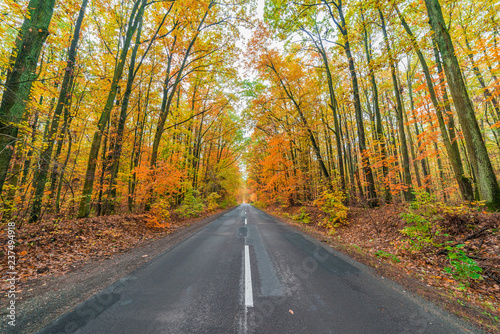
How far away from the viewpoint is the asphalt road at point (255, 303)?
2502 millimetres

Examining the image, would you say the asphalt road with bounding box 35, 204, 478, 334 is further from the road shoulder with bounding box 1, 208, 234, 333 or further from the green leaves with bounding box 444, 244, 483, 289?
the green leaves with bounding box 444, 244, 483, 289

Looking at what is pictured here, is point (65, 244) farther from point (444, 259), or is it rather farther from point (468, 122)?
point (468, 122)

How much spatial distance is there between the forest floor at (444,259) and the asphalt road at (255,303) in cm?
50

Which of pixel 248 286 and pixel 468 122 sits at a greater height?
pixel 468 122

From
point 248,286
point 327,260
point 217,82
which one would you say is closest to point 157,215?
point 248,286

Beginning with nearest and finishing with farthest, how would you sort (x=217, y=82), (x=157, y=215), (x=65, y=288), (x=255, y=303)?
(x=255, y=303), (x=65, y=288), (x=157, y=215), (x=217, y=82)

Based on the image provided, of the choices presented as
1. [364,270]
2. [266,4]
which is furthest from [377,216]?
[266,4]

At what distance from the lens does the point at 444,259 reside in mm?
4680

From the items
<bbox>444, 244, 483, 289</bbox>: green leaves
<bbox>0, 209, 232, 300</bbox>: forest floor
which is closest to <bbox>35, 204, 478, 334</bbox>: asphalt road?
<bbox>444, 244, 483, 289</bbox>: green leaves

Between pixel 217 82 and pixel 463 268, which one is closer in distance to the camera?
pixel 463 268

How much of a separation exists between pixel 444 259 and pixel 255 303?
5278 millimetres

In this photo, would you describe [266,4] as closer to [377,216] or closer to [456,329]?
[377,216]

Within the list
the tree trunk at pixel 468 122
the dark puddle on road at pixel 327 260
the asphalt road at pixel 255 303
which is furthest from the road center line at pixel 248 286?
the tree trunk at pixel 468 122

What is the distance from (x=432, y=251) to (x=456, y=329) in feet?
11.1
